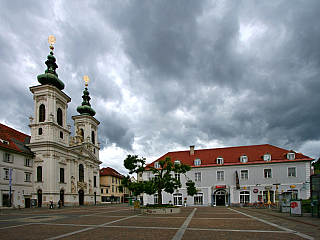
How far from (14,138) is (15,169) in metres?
7.16

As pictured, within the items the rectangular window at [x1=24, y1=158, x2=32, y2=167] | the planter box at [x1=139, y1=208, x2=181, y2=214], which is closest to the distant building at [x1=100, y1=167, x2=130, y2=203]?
the rectangular window at [x1=24, y1=158, x2=32, y2=167]

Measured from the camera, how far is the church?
44875 mm

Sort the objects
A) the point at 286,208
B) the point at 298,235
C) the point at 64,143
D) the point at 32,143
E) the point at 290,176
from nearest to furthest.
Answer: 1. the point at 298,235
2. the point at 286,208
3. the point at 290,176
4. the point at 32,143
5. the point at 64,143

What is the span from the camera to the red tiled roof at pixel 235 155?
41.7 m

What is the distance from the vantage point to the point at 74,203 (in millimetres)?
51875

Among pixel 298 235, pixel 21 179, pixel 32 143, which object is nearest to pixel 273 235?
pixel 298 235

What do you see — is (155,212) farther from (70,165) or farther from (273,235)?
(70,165)

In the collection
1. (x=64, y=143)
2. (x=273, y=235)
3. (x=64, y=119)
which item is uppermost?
(x=64, y=119)

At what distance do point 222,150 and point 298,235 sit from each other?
36871 millimetres

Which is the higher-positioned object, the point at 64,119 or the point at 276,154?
the point at 64,119

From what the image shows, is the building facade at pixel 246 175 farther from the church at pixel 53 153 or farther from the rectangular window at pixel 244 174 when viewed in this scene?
the church at pixel 53 153

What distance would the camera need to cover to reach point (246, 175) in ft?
138

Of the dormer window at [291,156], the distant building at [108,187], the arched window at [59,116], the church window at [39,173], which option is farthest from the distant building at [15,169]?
the dormer window at [291,156]

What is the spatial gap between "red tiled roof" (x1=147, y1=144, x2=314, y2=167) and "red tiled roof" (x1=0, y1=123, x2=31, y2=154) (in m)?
22.9
